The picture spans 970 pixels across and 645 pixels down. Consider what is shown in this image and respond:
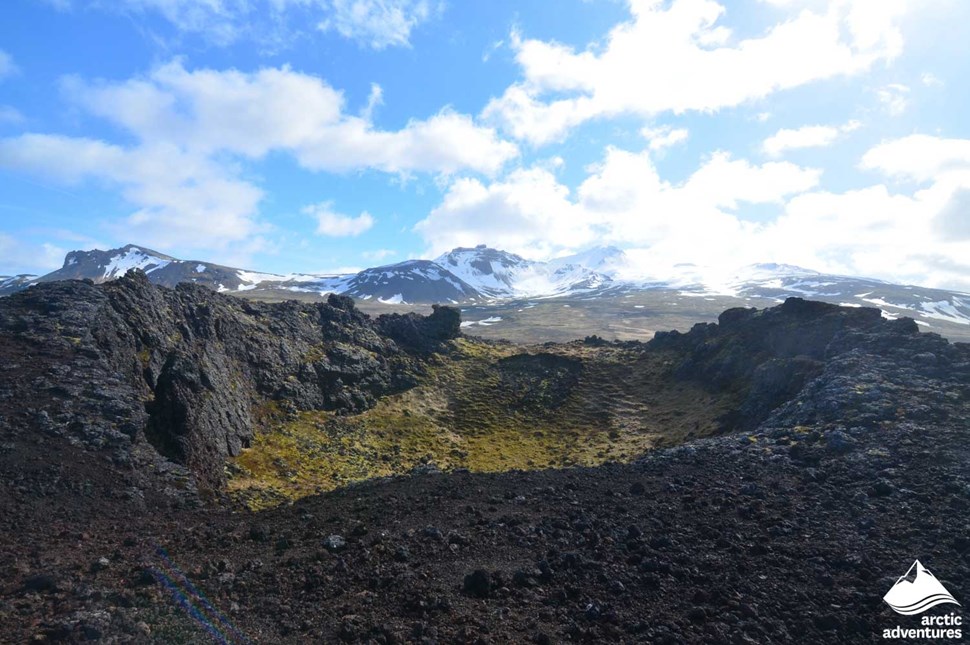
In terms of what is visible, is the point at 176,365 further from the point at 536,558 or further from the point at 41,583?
the point at 536,558

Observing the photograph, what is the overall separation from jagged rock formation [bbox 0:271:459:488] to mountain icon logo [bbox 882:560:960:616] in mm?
34675

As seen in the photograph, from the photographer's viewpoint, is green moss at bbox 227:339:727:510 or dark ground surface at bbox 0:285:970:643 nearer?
dark ground surface at bbox 0:285:970:643

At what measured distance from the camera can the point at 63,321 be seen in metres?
35.8

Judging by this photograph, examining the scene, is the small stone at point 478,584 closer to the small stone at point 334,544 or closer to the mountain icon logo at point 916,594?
the small stone at point 334,544

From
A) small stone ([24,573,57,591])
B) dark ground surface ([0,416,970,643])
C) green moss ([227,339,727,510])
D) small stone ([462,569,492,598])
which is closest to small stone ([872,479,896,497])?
dark ground surface ([0,416,970,643])

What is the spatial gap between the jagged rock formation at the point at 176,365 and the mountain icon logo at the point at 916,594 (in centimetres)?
3468

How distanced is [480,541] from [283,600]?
7.57 metres

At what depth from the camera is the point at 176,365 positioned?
119ft

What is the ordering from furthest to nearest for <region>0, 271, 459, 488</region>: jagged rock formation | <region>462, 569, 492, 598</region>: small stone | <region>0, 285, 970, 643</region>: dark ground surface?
<region>0, 271, 459, 488</region>: jagged rock formation
<region>462, 569, 492, 598</region>: small stone
<region>0, 285, 970, 643</region>: dark ground surface

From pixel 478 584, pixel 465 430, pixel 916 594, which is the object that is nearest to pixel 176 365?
pixel 465 430

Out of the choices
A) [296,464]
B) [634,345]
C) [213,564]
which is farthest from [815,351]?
[213,564]

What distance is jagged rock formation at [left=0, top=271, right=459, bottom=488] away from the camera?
30609mm

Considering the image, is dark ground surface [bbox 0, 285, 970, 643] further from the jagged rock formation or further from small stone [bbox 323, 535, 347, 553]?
the jagged rock formation

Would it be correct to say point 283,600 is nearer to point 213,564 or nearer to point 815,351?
point 213,564
